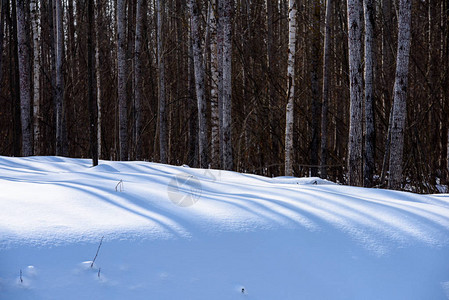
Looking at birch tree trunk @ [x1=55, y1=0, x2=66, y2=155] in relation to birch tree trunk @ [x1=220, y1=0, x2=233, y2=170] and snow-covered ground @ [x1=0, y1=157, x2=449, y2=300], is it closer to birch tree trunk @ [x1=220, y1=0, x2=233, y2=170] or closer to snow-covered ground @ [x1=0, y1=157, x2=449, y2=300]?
birch tree trunk @ [x1=220, y1=0, x2=233, y2=170]

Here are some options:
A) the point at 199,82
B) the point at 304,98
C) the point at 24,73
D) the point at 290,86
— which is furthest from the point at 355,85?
the point at 24,73

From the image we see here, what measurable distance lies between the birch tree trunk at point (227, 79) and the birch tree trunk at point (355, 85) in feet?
7.10

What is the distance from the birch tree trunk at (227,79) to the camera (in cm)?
761

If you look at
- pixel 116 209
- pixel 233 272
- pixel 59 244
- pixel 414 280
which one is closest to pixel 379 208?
pixel 414 280

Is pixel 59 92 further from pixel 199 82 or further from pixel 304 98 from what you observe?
pixel 304 98

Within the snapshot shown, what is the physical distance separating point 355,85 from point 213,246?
4412 mm

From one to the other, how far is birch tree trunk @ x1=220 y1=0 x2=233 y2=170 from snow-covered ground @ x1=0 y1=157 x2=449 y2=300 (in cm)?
456

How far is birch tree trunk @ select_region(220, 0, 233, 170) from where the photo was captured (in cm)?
761

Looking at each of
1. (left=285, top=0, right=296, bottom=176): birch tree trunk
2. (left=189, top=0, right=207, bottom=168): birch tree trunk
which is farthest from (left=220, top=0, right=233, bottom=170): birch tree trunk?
(left=285, top=0, right=296, bottom=176): birch tree trunk

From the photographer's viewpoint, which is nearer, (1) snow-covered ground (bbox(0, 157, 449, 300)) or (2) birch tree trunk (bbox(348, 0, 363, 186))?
(1) snow-covered ground (bbox(0, 157, 449, 300))

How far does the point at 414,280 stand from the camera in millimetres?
2336

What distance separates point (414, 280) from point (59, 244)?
182 centimetres

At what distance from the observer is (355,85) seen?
619 cm

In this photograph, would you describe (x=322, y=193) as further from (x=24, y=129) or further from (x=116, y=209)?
(x=24, y=129)
